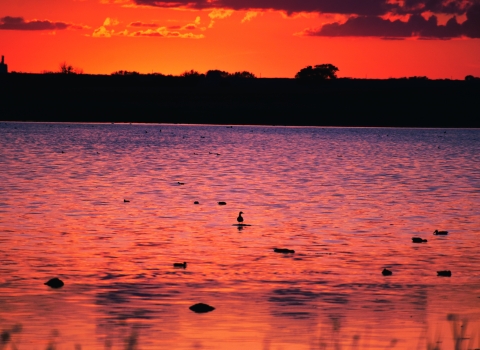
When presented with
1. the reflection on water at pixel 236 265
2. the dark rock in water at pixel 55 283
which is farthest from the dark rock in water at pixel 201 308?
the dark rock in water at pixel 55 283

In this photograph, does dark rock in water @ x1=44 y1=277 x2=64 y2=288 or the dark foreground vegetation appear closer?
dark rock in water @ x1=44 y1=277 x2=64 y2=288

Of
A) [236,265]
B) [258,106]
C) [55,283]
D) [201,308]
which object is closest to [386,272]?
[236,265]

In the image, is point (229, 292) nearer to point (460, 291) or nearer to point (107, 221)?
point (460, 291)

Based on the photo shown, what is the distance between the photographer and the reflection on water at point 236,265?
16.3 m

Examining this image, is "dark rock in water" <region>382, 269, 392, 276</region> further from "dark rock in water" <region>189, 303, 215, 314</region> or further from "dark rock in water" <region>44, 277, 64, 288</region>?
"dark rock in water" <region>44, 277, 64, 288</region>

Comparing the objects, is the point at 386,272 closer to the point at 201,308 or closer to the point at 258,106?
the point at 201,308

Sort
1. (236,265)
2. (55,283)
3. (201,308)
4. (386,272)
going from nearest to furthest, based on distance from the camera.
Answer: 1. (201,308)
2. (55,283)
3. (386,272)
4. (236,265)

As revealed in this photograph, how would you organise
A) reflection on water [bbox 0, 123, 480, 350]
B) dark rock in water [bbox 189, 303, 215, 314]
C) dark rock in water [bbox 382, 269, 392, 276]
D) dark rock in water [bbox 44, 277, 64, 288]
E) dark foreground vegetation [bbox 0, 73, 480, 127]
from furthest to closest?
1. dark foreground vegetation [bbox 0, 73, 480, 127]
2. dark rock in water [bbox 382, 269, 392, 276]
3. dark rock in water [bbox 44, 277, 64, 288]
4. dark rock in water [bbox 189, 303, 215, 314]
5. reflection on water [bbox 0, 123, 480, 350]

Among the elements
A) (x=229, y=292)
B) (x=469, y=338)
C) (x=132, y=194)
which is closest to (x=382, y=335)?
(x=469, y=338)

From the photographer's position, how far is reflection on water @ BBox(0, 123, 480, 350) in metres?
16.3

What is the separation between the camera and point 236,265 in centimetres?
2277

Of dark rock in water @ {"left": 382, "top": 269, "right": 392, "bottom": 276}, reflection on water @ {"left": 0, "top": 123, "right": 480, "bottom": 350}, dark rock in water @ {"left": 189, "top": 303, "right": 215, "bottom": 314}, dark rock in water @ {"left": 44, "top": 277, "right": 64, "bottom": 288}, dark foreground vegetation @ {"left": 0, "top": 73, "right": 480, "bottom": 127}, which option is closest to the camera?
reflection on water @ {"left": 0, "top": 123, "right": 480, "bottom": 350}

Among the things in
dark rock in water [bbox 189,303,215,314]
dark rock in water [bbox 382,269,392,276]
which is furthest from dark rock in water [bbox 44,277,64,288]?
dark rock in water [bbox 382,269,392,276]

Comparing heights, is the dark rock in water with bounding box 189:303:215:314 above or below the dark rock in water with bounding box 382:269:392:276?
below
